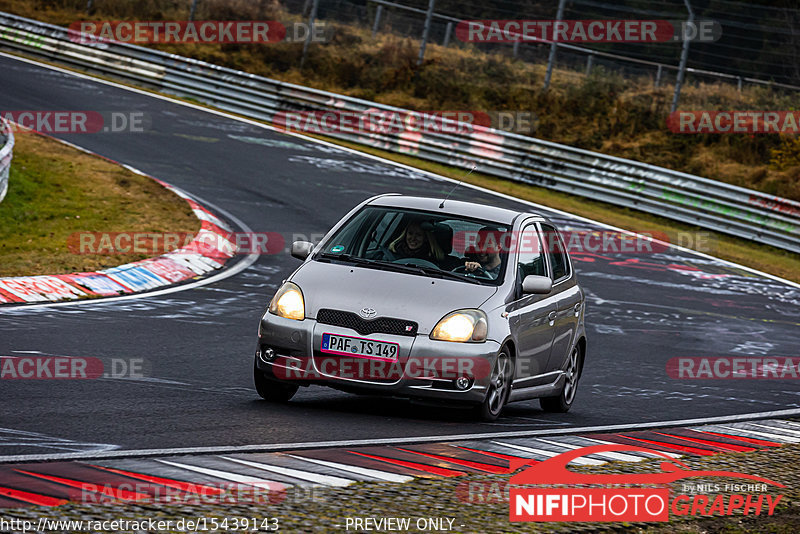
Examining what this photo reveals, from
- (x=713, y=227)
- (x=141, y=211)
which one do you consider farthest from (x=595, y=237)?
(x=141, y=211)

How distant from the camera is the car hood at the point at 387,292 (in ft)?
27.0

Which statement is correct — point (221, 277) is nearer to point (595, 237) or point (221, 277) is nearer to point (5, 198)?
point (5, 198)

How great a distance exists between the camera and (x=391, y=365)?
809 cm

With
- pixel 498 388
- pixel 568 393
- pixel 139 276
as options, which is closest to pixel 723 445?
pixel 498 388

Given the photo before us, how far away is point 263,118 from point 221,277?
1488 cm

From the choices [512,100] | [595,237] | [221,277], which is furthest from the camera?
[512,100]

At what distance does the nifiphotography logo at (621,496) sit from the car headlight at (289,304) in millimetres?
2139

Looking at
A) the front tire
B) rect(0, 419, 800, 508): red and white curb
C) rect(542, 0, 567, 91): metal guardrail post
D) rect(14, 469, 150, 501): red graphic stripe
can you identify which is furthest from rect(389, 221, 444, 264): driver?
rect(542, 0, 567, 91): metal guardrail post

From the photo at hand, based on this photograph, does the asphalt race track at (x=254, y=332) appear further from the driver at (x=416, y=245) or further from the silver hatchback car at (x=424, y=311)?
the driver at (x=416, y=245)

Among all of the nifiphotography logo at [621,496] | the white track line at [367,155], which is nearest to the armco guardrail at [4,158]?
the white track line at [367,155]

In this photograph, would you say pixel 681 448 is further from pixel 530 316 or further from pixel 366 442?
pixel 366 442

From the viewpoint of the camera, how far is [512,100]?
3266cm

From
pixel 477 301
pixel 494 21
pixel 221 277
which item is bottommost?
pixel 221 277

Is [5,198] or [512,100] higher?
[512,100]
